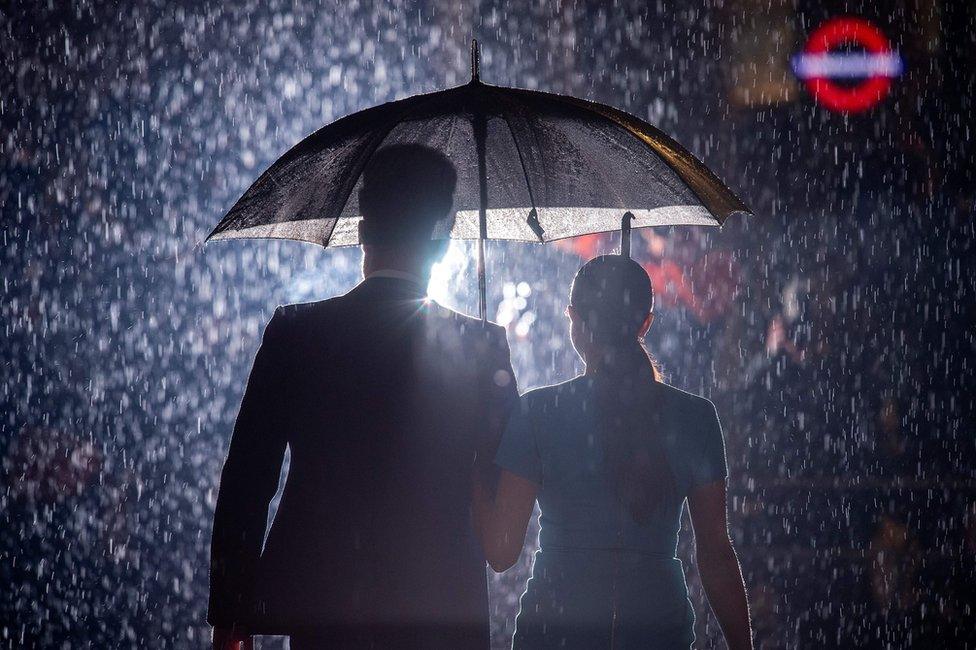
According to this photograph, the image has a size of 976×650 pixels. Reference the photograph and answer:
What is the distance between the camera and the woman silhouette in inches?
88.2

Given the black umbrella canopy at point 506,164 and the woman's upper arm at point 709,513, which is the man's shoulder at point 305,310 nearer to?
the black umbrella canopy at point 506,164

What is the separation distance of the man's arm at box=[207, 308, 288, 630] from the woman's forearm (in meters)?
1.01

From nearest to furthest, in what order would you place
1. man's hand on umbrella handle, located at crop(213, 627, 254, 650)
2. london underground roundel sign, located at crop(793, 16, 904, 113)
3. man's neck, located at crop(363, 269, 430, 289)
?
man's hand on umbrella handle, located at crop(213, 627, 254, 650) → man's neck, located at crop(363, 269, 430, 289) → london underground roundel sign, located at crop(793, 16, 904, 113)

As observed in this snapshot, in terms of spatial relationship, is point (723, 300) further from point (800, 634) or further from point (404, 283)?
point (404, 283)

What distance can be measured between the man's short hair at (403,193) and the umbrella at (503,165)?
21.3 inches

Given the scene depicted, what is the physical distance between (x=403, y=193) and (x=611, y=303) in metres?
0.54

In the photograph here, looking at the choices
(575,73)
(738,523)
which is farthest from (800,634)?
(575,73)

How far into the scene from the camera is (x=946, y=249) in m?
14.8

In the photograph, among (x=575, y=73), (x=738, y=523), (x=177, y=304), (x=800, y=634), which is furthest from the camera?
(x=177, y=304)

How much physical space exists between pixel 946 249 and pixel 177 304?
4198 centimetres

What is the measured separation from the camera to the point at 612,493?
225 centimetres

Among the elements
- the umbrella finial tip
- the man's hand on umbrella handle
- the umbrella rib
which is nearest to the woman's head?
the umbrella rib

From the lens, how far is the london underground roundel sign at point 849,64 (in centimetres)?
1577

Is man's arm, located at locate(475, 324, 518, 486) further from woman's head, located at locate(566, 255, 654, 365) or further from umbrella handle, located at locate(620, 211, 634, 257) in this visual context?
umbrella handle, located at locate(620, 211, 634, 257)
